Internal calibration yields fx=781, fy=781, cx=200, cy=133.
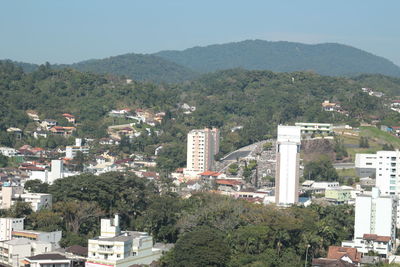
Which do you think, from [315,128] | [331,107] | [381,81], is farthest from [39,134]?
[381,81]

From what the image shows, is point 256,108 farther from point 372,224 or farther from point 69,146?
point 372,224

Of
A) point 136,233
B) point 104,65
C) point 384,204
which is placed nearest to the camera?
point 136,233

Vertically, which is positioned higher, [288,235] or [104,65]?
[104,65]

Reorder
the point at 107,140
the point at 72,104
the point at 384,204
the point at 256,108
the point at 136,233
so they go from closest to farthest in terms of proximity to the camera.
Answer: the point at 136,233
the point at 384,204
the point at 107,140
the point at 72,104
the point at 256,108

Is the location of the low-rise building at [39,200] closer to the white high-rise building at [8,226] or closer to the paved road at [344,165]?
the white high-rise building at [8,226]

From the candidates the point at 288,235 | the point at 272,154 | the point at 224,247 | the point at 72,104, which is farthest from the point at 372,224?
the point at 72,104

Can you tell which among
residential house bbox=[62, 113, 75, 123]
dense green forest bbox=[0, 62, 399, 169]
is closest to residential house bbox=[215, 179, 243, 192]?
dense green forest bbox=[0, 62, 399, 169]

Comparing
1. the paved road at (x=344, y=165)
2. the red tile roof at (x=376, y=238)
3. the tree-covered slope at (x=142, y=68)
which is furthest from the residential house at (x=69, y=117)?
the tree-covered slope at (x=142, y=68)
